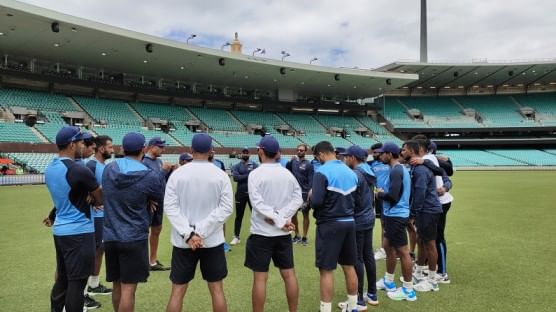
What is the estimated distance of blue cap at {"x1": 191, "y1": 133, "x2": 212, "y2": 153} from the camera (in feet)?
11.9

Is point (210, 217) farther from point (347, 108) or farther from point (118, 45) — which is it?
point (347, 108)

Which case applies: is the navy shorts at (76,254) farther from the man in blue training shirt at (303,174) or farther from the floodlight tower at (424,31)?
the floodlight tower at (424,31)

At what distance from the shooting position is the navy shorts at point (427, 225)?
538 cm

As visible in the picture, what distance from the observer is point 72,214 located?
366 cm

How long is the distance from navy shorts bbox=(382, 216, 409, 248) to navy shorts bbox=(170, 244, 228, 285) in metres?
2.53

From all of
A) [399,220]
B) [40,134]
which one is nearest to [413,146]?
[399,220]

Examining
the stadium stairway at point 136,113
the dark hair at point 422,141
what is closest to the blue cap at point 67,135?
the dark hair at point 422,141

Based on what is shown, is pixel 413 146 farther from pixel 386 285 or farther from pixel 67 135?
pixel 67 135

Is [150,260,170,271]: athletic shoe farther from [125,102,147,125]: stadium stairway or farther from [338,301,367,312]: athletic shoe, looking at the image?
[125,102,147,125]: stadium stairway

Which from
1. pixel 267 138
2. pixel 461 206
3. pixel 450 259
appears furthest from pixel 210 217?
pixel 461 206

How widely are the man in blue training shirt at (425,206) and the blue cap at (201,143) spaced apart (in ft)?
10.0

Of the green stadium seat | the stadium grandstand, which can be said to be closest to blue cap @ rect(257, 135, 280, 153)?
the stadium grandstand

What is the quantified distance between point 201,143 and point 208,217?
717 mm

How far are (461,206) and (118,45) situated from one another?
25.1m
